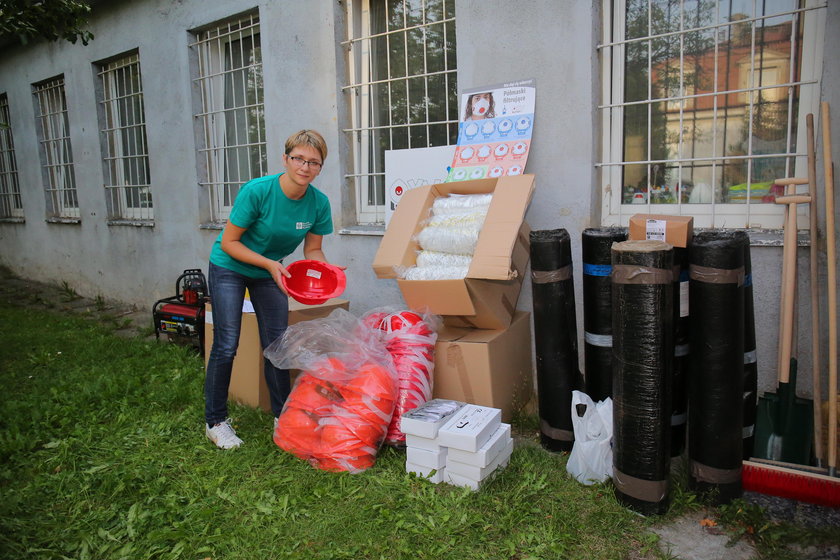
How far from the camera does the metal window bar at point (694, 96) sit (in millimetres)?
3021

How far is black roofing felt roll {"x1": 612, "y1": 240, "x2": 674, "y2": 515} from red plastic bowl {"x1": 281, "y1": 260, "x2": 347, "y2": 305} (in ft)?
4.86

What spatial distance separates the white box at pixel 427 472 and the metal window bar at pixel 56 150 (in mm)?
7622

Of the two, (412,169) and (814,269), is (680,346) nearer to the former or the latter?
(814,269)

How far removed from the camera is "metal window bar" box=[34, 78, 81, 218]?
27.5 ft

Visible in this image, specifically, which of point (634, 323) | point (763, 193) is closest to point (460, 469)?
point (634, 323)

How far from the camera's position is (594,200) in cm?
357

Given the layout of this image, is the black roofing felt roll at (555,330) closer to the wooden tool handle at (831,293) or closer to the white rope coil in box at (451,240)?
the white rope coil in box at (451,240)

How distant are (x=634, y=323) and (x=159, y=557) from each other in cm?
218

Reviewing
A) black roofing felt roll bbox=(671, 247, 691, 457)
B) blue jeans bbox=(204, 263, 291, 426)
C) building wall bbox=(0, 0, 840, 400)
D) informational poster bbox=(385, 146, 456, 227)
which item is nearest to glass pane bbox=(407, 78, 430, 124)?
Result: informational poster bbox=(385, 146, 456, 227)

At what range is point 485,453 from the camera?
2.65 m

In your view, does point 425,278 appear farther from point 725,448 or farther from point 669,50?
point 669,50

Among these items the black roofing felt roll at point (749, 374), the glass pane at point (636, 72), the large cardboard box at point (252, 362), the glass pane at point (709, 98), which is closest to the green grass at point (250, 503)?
the large cardboard box at point (252, 362)

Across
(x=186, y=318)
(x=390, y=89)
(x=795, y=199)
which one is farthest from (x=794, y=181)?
(x=186, y=318)

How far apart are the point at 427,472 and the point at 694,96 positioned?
2.56 metres
